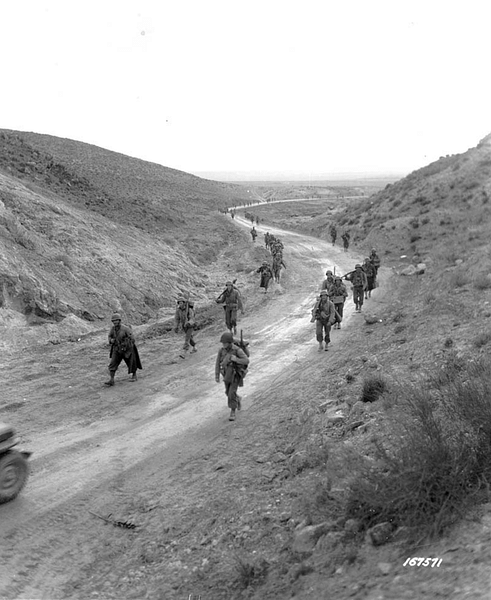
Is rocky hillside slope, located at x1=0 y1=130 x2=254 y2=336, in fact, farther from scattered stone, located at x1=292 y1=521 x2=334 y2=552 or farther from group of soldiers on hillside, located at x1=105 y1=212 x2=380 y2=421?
scattered stone, located at x1=292 y1=521 x2=334 y2=552

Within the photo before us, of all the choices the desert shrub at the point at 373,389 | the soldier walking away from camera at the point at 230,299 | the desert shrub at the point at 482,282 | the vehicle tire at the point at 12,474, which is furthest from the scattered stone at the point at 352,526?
the desert shrub at the point at 482,282

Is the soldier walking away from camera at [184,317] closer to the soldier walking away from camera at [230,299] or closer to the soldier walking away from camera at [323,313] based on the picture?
the soldier walking away from camera at [230,299]

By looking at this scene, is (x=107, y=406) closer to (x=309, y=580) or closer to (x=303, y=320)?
(x=309, y=580)

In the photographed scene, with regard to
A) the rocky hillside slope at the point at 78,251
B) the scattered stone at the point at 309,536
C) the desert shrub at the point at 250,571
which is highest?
the rocky hillside slope at the point at 78,251

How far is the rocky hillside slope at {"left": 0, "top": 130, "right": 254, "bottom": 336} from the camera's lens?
17.2m

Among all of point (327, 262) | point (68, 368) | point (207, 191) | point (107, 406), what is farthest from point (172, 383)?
point (207, 191)

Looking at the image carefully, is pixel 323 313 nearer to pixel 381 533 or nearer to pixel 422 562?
pixel 381 533

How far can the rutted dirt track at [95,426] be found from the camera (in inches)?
247

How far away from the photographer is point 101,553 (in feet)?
20.2

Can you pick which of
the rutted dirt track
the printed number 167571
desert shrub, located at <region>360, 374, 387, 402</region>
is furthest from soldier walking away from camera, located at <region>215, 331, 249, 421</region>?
the printed number 167571

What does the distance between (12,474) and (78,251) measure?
48.7ft

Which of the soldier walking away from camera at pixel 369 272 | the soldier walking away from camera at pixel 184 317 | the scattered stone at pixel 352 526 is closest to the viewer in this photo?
the scattered stone at pixel 352 526

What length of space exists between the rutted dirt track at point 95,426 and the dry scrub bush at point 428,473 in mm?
3211

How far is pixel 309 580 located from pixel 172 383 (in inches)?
Answer: 304
